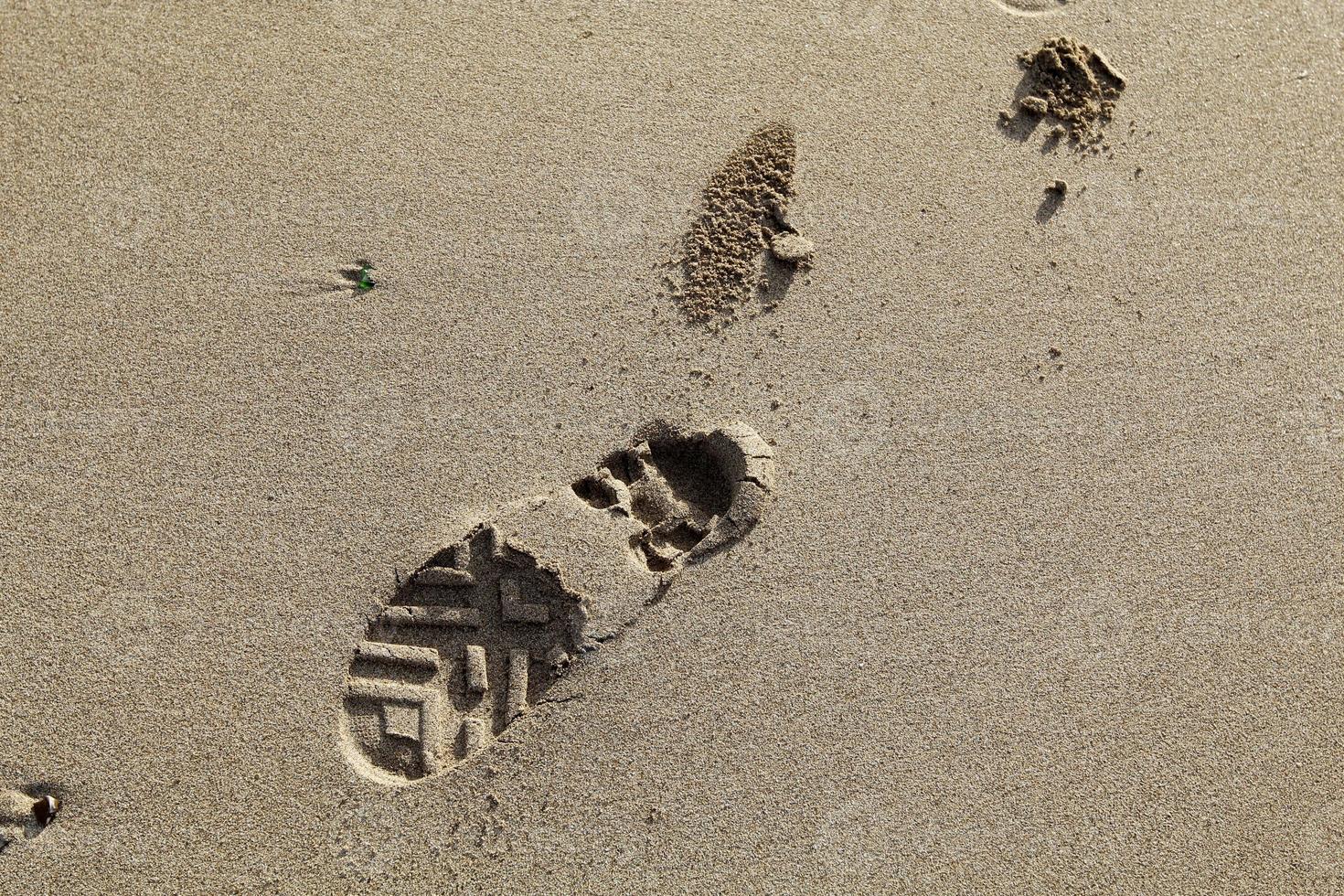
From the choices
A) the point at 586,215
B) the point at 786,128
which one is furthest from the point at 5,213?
the point at 786,128

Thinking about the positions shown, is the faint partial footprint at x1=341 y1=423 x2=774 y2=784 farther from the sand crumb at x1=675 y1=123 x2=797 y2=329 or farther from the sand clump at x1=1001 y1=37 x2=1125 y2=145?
the sand clump at x1=1001 y1=37 x2=1125 y2=145

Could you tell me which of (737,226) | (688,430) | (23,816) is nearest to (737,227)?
(737,226)

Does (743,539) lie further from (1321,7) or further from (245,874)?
(1321,7)

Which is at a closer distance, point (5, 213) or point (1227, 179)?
point (5, 213)

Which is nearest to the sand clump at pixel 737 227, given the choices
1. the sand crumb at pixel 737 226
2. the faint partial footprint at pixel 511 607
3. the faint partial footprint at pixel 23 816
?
the sand crumb at pixel 737 226

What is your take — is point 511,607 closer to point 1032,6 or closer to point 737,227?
point 737,227

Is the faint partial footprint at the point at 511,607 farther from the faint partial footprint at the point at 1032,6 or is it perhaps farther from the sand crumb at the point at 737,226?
the faint partial footprint at the point at 1032,6
